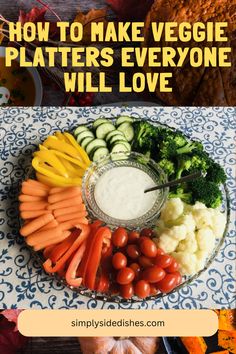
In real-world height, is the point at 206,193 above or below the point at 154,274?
above

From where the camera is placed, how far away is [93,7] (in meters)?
1.18

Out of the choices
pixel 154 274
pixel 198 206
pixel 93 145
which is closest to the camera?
pixel 154 274

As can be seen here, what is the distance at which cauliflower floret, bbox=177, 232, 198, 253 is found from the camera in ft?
3.00

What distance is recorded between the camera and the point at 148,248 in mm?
898

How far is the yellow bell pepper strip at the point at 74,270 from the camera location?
89cm

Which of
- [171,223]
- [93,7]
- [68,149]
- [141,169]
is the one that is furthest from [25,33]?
[171,223]

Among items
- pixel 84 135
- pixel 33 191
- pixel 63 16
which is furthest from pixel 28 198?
pixel 63 16

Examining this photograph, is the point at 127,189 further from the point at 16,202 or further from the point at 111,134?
the point at 16,202

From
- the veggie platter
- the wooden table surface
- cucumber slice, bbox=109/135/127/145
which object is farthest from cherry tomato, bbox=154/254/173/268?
the wooden table surface

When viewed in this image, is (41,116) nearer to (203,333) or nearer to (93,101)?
(93,101)

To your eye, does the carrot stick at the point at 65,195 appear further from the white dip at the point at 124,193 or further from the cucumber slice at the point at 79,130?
the cucumber slice at the point at 79,130

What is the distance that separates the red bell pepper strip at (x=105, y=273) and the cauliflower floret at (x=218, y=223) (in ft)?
0.70

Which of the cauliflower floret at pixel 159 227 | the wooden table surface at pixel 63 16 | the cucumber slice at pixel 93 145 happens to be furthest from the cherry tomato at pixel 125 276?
the wooden table surface at pixel 63 16

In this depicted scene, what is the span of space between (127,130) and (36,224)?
0.34m
